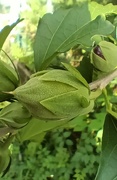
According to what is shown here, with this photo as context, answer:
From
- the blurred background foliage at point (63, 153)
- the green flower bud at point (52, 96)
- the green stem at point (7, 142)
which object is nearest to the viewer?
the green flower bud at point (52, 96)

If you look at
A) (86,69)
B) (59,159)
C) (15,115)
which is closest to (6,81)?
(15,115)

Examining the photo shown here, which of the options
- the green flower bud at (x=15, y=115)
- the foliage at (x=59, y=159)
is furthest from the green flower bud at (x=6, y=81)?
the foliage at (x=59, y=159)

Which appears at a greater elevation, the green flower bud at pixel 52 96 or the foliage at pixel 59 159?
the green flower bud at pixel 52 96

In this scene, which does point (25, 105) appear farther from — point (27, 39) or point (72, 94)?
point (27, 39)

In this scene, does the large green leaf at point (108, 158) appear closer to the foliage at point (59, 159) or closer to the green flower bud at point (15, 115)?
the green flower bud at point (15, 115)

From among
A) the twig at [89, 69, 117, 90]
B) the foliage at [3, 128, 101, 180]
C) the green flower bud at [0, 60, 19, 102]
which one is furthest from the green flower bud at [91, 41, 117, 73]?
the foliage at [3, 128, 101, 180]

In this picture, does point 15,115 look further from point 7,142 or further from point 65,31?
point 65,31

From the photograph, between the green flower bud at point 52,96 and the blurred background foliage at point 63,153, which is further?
the blurred background foliage at point 63,153
